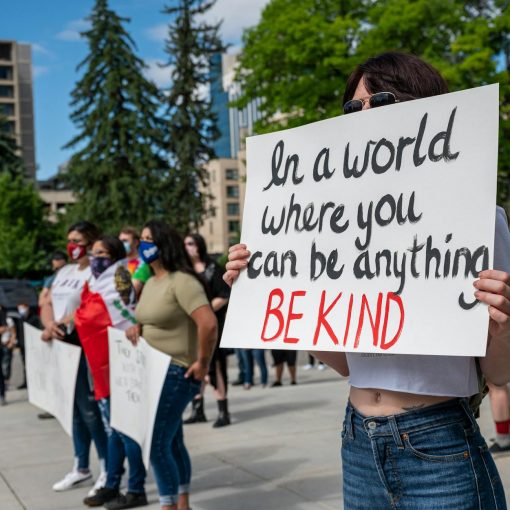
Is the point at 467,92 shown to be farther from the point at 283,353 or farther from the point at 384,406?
the point at 283,353

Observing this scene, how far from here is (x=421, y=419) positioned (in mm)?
2014

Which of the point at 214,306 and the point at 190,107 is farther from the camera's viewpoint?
the point at 190,107

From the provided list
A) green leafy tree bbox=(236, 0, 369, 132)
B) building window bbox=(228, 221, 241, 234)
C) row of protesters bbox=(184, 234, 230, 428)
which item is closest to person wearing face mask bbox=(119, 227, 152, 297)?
row of protesters bbox=(184, 234, 230, 428)

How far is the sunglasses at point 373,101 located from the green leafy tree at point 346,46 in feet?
71.1

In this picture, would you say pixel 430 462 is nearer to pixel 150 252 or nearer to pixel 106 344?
pixel 150 252

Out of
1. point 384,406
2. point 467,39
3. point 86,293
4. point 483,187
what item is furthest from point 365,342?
point 467,39

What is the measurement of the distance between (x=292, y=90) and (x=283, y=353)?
14.9m

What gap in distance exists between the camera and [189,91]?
3894 cm

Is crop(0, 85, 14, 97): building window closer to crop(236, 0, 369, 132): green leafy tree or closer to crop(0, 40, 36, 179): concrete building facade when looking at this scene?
crop(0, 40, 36, 179): concrete building facade

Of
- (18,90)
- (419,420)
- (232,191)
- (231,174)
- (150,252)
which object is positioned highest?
(18,90)

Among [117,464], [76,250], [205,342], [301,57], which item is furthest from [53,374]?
[301,57]

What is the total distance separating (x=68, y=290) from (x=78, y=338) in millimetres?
363

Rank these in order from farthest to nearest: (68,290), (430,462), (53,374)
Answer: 1. (53,374)
2. (68,290)
3. (430,462)

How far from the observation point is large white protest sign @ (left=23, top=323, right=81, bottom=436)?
580 cm
